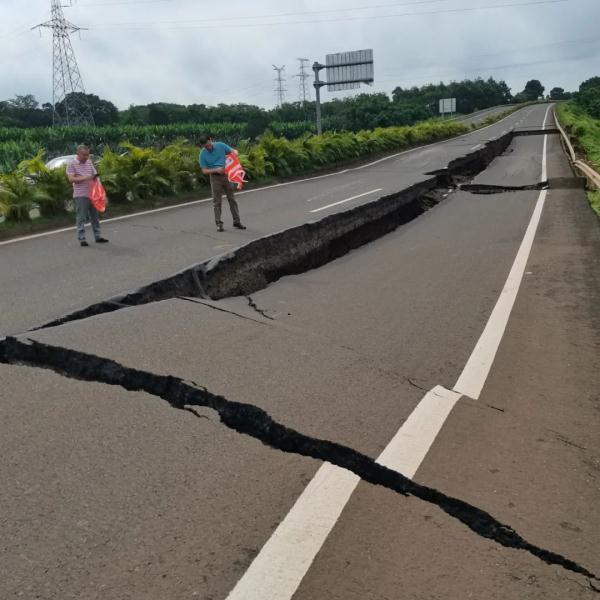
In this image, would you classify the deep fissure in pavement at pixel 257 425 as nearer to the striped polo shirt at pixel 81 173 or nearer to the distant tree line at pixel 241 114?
the striped polo shirt at pixel 81 173

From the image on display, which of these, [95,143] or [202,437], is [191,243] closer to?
[202,437]

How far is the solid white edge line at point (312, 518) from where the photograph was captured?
2275mm

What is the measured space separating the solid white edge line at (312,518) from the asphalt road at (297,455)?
1 cm

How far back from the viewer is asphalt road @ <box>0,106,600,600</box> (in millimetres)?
2371

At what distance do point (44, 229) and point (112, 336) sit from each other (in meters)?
7.95

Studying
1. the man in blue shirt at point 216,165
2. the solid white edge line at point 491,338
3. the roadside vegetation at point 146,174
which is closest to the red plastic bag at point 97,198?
the man in blue shirt at point 216,165

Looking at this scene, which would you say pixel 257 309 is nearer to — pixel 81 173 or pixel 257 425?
pixel 257 425

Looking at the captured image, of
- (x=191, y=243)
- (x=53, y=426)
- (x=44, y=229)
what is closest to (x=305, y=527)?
(x=53, y=426)

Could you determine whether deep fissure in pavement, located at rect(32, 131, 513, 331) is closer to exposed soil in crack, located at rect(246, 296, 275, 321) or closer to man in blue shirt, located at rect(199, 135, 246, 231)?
exposed soil in crack, located at rect(246, 296, 275, 321)

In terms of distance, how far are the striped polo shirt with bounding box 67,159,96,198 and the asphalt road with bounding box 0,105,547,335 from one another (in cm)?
85

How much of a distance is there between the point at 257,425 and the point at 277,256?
5386 mm

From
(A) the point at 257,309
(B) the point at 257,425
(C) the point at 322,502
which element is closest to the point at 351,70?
(A) the point at 257,309

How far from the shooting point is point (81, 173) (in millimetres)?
9586

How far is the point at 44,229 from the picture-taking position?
11672mm
